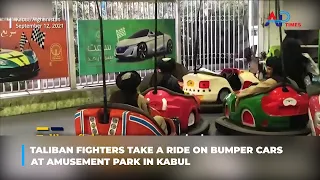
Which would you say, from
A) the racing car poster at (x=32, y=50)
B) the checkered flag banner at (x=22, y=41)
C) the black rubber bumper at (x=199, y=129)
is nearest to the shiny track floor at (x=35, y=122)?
the black rubber bumper at (x=199, y=129)

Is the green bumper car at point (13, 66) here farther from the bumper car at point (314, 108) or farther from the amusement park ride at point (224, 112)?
the bumper car at point (314, 108)

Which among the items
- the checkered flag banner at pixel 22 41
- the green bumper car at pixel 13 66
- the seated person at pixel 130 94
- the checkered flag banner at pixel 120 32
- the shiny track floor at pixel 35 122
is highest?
the checkered flag banner at pixel 120 32

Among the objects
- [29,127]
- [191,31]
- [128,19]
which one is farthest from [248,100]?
[29,127]

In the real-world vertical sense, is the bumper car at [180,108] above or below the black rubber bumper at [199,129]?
above

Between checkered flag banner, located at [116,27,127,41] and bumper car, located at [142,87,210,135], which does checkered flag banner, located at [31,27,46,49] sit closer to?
checkered flag banner, located at [116,27,127,41]

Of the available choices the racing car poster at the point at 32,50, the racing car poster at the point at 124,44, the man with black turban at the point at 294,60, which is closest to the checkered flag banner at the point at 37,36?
the racing car poster at the point at 32,50

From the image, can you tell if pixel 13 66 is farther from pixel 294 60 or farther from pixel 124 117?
pixel 294 60

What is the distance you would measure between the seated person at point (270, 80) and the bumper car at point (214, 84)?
0.08 feet

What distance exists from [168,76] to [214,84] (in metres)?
0.21

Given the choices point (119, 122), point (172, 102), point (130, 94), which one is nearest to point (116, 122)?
point (119, 122)

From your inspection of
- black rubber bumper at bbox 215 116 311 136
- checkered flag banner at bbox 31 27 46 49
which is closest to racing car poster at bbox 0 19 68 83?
checkered flag banner at bbox 31 27 46 49

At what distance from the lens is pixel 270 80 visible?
81.4 inches

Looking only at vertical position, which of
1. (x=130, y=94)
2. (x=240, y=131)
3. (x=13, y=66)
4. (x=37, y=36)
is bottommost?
(x=240, y=131)

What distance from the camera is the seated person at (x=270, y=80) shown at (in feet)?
6.64
